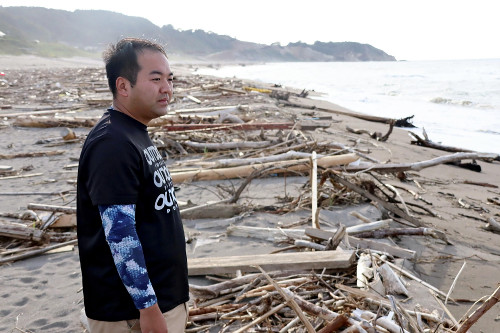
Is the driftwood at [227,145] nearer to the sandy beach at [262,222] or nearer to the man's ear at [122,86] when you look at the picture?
the sandy beach at [262,222]

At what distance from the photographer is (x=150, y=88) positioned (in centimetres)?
173

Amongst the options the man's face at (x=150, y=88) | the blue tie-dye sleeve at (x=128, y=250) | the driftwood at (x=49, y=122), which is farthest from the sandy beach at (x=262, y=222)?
the man's face at (x=150, y=88)

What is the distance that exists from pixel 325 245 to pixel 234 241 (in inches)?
41.3

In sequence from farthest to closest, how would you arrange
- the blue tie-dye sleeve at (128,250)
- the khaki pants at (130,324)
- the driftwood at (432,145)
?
the driftwood at (432,145), the khaki pants at (130,324), the blue tie-dye sleeve at (128,250)

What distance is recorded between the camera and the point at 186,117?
33.4 feet

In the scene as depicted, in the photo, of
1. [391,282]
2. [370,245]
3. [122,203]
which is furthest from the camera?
[370,245]

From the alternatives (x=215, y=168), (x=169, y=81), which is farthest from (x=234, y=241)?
(x=169, y=81)

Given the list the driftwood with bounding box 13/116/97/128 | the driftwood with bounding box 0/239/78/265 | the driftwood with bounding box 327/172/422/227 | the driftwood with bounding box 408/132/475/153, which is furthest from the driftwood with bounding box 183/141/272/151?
the driftwood with bounding box 13/116/97/128

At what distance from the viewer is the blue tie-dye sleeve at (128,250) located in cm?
150

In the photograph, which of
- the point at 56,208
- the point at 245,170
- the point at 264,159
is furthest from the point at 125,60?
the point at 264,159

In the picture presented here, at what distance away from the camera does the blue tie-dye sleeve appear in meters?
1.50

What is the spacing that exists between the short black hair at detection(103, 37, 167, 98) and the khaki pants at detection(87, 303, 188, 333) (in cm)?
98

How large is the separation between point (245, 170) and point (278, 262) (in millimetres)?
3156

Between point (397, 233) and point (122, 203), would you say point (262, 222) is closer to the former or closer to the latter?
point (397, 233)
